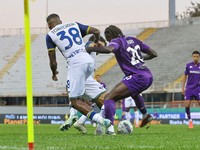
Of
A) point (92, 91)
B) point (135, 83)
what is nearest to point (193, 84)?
point (92, 91)

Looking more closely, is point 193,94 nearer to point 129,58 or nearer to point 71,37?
point 129,58

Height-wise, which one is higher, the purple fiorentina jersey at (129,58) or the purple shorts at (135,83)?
the purple fiorentina jersey at (129,58)

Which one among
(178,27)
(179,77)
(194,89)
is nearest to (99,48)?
(194,89)

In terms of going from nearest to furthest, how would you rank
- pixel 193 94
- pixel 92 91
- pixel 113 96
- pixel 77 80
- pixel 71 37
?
pixel 77 80, pixel 71 37, pixel 113 96, pixel 92 91, pixel 193 94

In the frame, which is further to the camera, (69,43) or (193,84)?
(193,84)

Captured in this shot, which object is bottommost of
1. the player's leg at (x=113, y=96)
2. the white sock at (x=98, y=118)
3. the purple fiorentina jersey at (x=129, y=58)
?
the white sock at (x=98, y=118)

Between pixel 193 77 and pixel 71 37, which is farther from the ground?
pixel 71 37

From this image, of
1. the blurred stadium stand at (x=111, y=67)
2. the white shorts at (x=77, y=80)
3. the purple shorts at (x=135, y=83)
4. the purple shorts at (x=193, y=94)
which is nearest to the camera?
the white shorts at (x=77, y=80)

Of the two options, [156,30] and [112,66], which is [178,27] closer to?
[156,30]

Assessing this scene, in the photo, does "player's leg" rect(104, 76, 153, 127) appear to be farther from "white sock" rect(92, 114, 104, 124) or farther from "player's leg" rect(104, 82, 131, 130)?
"white sock" rect(92, 114, 104, 124)

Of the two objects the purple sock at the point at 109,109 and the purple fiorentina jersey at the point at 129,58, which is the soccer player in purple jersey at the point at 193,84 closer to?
the purple fiorentina jersey at the point at 129,58

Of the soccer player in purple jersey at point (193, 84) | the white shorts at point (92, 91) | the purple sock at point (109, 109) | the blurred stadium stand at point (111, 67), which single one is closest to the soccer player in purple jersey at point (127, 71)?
the purple sock at point (109, 109)

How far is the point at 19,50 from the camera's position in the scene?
3616 cm

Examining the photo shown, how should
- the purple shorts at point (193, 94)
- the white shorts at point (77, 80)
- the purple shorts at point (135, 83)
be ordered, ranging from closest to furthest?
the white shorts at point (77, 80) < the purple shorts at point (135, 83) < the purple shorts at point (193, 94)
